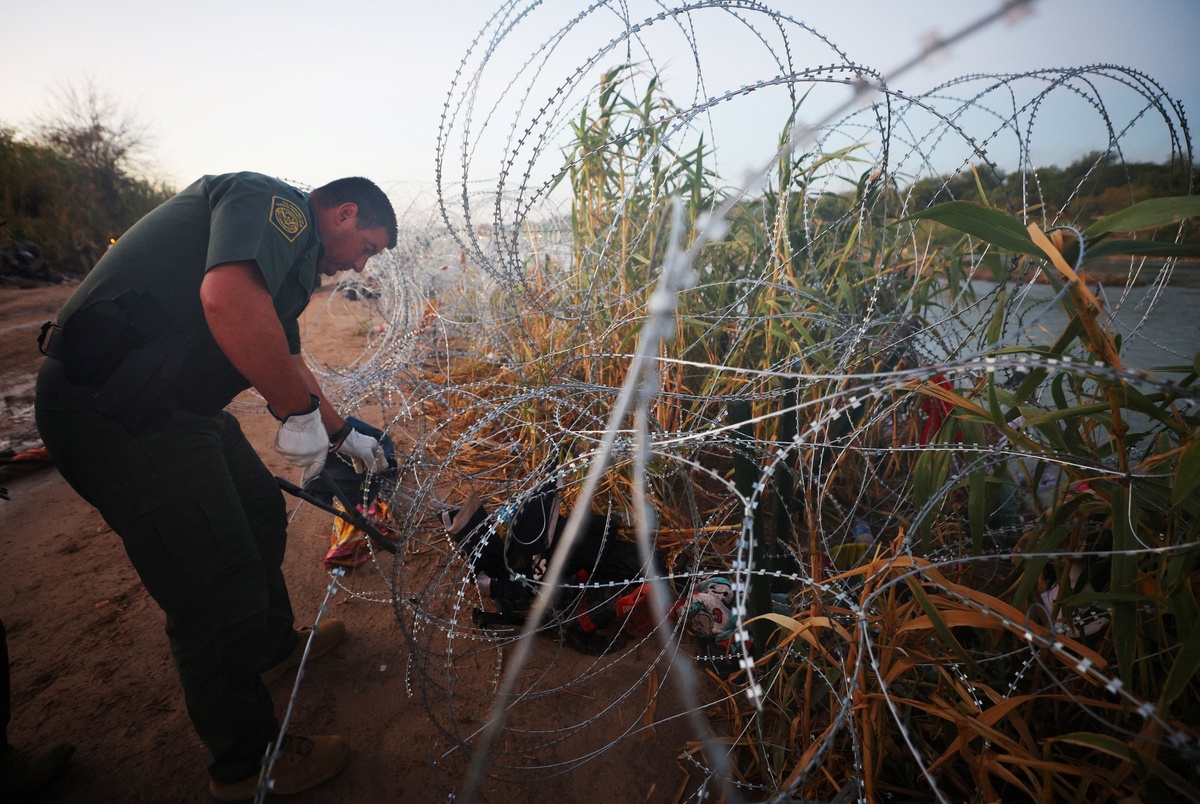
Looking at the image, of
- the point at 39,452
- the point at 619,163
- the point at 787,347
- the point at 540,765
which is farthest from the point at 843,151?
the point at 39,452

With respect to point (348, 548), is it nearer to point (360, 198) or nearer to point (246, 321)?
point (246, 321)

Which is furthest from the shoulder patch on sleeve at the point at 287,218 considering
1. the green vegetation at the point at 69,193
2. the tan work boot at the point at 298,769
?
the green vegetation at the point at 69,193

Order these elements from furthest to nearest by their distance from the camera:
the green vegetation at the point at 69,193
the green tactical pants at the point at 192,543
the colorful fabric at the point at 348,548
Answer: the green vegetation at the point at 69,193, the colorful fabric at the point at 348,548, the green tactical pants at the point at 192,543

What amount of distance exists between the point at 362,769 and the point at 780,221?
9.24ft

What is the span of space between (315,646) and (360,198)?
1860 millimetres

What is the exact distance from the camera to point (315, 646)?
7.02 ft

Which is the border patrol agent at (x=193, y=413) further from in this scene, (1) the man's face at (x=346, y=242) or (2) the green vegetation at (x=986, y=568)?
(2) the green vegetation at (x=986, y=568)

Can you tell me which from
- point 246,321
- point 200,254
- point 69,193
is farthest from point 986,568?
point 69,193

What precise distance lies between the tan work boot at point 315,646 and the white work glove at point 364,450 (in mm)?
692

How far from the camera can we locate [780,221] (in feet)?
8.50

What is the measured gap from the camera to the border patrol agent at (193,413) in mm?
1497

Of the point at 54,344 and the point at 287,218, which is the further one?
the point at 287,218

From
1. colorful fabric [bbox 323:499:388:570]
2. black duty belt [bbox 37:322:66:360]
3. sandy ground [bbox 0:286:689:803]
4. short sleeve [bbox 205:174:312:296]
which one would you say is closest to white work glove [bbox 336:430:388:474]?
colorful fabric [bbox 323:499:388:570]

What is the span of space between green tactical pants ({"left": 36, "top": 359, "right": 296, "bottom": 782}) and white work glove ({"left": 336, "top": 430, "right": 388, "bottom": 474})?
77cm
